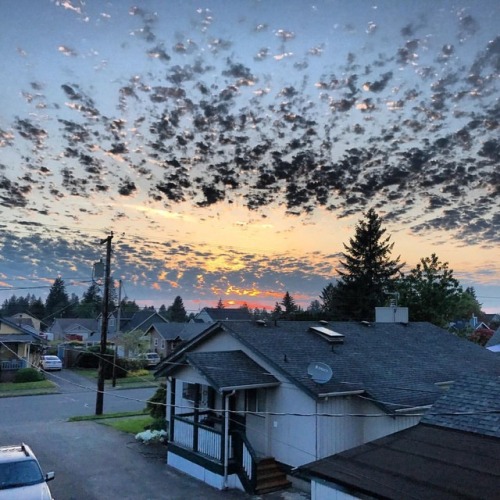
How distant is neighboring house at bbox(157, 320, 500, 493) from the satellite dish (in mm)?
33

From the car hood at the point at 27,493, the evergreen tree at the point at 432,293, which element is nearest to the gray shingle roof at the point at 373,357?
the car hood at the point at 27,493

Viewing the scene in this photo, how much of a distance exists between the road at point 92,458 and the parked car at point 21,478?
6.03ft

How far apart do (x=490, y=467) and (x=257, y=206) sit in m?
19.4

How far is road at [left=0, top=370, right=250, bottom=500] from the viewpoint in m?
14.6

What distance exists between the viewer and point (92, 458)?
59.4 feet

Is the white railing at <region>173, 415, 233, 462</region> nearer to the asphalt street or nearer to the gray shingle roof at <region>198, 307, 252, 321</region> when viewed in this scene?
the asphalt street

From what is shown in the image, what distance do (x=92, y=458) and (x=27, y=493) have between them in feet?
21.6

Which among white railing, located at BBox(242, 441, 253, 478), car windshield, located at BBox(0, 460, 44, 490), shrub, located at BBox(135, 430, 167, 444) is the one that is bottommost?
shrub, located at BBox(135, 430, 167, 444)

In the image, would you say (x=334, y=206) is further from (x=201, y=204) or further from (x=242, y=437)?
(x=242, y=437)

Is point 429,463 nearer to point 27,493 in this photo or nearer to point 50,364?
point 27,493

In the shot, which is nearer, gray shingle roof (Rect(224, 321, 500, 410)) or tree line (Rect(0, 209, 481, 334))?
gray shingle roof (Rect(224, 321, 500, 410))

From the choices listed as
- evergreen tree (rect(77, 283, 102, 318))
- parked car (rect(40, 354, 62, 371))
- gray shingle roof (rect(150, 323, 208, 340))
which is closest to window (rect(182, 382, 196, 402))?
parked car (rect(40, 354, 62, 371))

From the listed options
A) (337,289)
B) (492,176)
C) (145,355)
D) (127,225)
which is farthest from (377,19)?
(145,355)

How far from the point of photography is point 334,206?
91.3 ft
